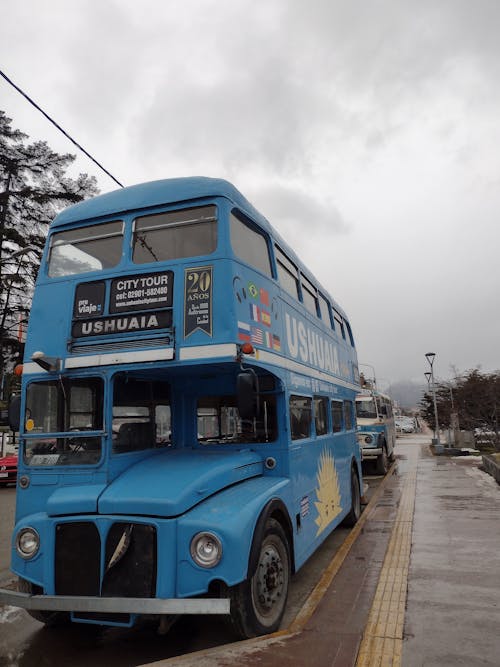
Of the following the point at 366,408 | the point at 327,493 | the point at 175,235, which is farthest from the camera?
the point at 366,408

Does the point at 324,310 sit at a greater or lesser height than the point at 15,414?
greater

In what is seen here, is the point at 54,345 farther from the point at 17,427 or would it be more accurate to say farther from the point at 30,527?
the point at 30,527

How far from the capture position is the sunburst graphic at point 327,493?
6305 mm

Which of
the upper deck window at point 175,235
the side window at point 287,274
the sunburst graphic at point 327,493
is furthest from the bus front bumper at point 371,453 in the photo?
the upper deck window at point 175,235

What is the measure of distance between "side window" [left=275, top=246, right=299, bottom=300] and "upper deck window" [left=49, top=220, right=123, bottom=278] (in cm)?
194

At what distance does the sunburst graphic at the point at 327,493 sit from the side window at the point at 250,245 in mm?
2865

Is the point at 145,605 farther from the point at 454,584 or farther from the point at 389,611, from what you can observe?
the point at 454,584

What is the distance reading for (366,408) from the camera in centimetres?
1698

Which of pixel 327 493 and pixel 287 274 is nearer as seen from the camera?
pixel 287 274

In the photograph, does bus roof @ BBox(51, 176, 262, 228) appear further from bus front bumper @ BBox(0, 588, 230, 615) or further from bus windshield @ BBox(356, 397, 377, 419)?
bus windshield @ BBox(356, 397, 377, 419)

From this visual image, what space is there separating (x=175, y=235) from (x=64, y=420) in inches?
81.4

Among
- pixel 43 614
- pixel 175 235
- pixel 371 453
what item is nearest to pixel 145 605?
pixel 43 614

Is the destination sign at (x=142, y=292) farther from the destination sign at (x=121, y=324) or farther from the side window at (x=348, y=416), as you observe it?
the side window at (x=348, y=416)

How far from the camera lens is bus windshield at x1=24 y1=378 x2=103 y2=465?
4.40 m
